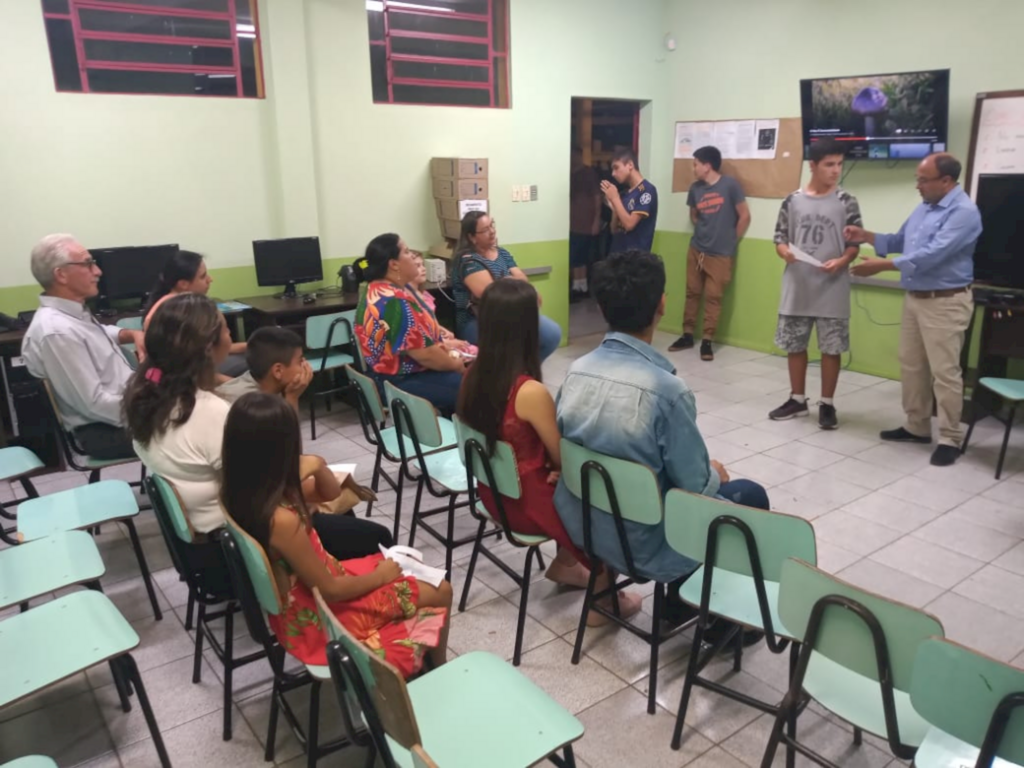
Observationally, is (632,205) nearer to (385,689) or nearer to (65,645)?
(65,645)

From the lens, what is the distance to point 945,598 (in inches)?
107

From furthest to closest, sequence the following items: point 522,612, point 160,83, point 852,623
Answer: point 160,83, point 522,612, point 852,623

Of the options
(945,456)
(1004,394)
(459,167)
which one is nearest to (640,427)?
(1004,394)

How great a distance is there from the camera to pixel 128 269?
14.4ft

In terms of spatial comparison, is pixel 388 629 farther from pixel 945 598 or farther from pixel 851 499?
pixel 851 499

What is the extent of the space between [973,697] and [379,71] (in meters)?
5.07

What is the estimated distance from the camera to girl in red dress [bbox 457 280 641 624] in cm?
226

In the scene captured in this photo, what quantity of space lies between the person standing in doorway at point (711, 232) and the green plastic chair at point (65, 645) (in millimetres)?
5009

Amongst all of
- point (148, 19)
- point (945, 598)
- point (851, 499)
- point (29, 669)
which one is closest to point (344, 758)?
point (29, 669)

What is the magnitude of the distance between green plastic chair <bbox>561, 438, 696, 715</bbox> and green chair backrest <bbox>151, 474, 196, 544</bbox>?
1031 millimetres

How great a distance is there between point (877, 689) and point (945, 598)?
1383 millimetres

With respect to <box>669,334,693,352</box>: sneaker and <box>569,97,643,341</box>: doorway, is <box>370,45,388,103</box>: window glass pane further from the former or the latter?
<box>669,334,693,352</box>: sneaker

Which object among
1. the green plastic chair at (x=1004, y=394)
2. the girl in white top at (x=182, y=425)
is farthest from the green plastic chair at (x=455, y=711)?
the green plastic chair at (x=1004, y=394)

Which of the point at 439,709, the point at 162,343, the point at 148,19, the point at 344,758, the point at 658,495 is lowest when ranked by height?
the point at 344,758
